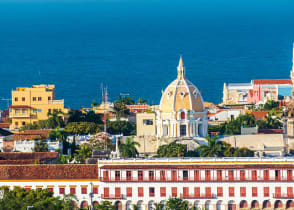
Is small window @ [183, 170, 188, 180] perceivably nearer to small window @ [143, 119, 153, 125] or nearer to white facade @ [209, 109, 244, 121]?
small window @ [143, 119, 153, 125]

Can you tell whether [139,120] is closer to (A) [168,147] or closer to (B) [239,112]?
(A) [168,147]

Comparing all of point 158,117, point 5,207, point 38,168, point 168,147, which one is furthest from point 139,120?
point 5,207

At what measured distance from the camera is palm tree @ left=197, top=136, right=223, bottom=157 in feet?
424

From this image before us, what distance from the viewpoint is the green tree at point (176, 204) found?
354 feet

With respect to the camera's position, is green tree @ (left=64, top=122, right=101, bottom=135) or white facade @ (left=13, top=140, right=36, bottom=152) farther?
green tree @ (left=64, top=122, right=101, bottom=135)

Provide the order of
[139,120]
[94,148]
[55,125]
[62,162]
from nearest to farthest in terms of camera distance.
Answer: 1. [62,162]
2. [94,148]
3. [139,120]
4. [55,125]

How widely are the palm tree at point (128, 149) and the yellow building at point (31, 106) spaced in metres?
47.5

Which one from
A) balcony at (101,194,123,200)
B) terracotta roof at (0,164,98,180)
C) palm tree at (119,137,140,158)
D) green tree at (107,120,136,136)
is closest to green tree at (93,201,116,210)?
balcony at (101,194,123,200)

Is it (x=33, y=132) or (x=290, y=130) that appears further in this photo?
(x=33, y=132)

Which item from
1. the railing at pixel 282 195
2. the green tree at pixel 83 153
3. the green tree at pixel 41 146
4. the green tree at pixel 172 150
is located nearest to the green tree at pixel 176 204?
the railing at pixel 282 195

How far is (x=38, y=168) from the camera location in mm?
119062

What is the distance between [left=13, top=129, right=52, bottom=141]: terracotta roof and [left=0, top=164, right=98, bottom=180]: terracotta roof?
93.8ft

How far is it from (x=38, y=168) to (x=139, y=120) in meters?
34.5

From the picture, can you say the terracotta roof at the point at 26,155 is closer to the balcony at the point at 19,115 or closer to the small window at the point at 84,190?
the small window at the point at 84,190
